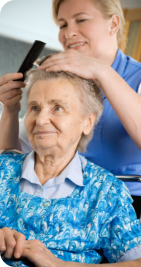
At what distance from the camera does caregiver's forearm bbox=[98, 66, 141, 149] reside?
119 cm

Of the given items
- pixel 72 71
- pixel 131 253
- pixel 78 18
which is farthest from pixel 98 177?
pixel 78 18

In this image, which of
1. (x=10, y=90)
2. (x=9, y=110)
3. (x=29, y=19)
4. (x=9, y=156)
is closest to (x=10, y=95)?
(x=10, y=90)

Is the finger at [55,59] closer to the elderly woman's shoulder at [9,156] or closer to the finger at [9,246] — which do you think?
the elderly woman's shoulder at [9,156]

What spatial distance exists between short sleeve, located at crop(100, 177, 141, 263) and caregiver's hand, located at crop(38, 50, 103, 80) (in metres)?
0.46

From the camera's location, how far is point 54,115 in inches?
44.4

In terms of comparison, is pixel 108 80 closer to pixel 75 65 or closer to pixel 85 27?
pixel 75 65

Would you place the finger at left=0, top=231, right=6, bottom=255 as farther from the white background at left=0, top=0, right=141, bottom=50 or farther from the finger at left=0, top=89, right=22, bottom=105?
the white background at left=0, top=0, right=141, bottom=50

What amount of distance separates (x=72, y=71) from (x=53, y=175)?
0.43 m

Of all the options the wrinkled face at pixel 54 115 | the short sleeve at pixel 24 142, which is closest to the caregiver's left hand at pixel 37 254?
the wrinkled face at pixel 54 115

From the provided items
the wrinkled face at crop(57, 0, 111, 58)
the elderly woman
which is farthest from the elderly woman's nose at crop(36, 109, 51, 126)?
the wrinkled face at crop(57, 0, 111, 58)

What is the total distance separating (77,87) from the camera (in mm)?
1157

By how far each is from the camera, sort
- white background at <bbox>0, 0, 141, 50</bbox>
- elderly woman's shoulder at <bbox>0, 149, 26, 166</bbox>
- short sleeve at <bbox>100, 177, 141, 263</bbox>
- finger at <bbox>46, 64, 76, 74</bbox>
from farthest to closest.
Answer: white background at <bbox>0, 0, 141, 50</bbox>
elderly woman's shoulder at <bbox>0, 149, 26, 166</bbox>
finger at <bbox>46, 64, 76, 74</bbox>
short sleeve at <bbox>100, 177, 141, 263</bbox>

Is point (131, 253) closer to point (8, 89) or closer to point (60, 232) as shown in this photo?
point (60, 232)

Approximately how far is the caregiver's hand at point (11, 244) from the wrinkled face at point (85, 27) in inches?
41.4
